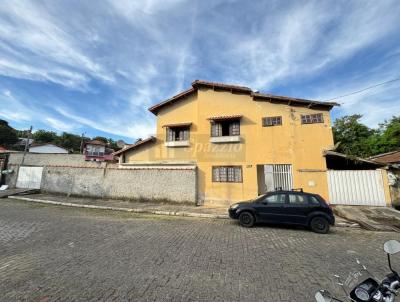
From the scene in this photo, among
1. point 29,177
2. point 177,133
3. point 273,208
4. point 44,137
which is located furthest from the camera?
point 44,137

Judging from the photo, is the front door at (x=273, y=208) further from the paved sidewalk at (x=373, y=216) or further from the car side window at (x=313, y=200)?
the paved sidewalk at (x=373, y=216)

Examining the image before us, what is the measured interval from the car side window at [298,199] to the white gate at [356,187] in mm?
5214

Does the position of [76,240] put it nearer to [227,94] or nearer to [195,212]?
[195,212]

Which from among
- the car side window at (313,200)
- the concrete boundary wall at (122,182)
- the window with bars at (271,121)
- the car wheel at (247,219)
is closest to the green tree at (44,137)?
the concrete boundary wall at (122,182)

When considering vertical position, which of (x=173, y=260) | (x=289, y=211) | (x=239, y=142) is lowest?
(x=173, y=260)

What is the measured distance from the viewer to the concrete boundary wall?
43.1 feet

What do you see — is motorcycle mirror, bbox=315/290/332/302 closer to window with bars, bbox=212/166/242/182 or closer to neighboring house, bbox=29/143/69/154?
window with bars, bbox=212/166/242/182

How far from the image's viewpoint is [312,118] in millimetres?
Result: 12281

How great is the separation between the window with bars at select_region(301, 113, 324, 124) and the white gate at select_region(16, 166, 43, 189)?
2134cm

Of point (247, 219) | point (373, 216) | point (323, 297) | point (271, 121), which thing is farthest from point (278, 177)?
point (323, 297)

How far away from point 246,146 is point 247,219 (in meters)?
6.01

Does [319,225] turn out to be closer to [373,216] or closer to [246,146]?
[373,216]

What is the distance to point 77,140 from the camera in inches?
2601

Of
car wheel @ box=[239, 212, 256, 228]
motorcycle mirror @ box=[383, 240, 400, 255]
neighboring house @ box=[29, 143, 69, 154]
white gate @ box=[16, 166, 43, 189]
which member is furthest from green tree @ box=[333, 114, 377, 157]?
neighboring house @ box=[29, 143, 69, 154]
